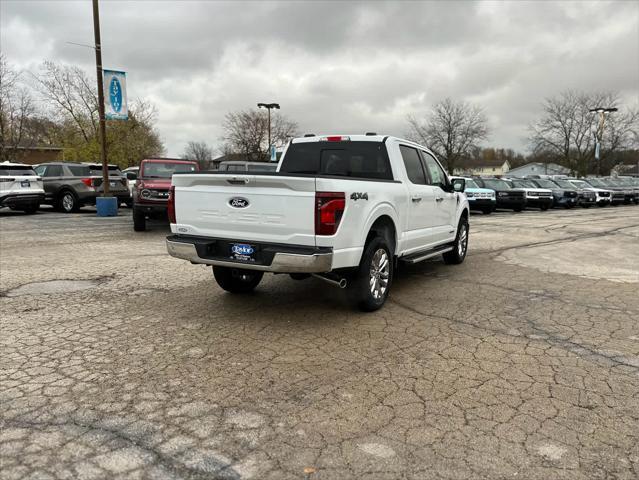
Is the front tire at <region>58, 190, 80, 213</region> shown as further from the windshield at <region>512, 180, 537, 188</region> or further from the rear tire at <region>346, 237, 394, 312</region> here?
the windshield at <region>512, 180, 537, 188</region>

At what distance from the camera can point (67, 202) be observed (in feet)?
58.9

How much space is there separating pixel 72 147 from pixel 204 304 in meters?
40.9

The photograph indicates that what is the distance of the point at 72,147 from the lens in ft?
134

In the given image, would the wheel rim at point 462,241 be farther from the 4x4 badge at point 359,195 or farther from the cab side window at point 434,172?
Result: the 4x4 badge at point 359,195

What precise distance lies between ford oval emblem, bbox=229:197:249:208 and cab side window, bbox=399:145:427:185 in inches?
94.0

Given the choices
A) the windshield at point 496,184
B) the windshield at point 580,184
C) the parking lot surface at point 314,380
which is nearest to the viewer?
the parking lot surface at point 314,380

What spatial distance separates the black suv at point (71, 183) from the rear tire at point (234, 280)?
13594mm

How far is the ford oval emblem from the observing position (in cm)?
484

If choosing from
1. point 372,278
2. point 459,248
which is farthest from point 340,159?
point 459,248

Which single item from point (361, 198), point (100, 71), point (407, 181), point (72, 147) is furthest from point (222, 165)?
point (72, 147)

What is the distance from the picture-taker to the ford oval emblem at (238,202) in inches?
191

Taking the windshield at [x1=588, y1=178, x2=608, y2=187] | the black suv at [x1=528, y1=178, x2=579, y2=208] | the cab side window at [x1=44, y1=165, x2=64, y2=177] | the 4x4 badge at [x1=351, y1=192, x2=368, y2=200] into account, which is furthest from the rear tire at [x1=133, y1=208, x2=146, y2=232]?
the windshield at [x1=588, y1=178, x2=608, y2=187]

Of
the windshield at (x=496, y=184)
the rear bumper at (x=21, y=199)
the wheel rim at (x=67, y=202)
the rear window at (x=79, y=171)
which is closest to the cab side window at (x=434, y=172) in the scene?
the rear bumper at (x=21, y=199)

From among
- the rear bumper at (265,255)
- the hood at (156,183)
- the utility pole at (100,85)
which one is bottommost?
the rear bumper at (265,255)
